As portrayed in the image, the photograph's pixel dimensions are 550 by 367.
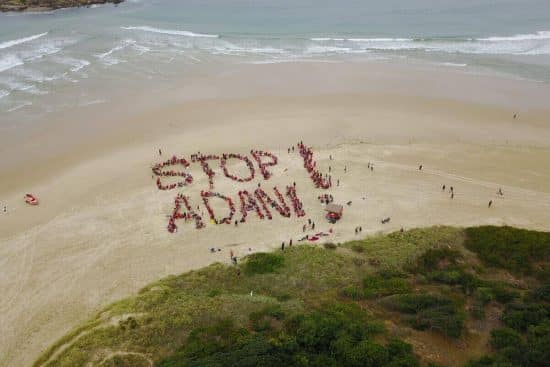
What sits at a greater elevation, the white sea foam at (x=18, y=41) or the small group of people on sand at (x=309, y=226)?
the white sea foam at (x=18, y=41)

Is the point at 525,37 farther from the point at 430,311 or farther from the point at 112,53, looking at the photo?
the point at 430,311

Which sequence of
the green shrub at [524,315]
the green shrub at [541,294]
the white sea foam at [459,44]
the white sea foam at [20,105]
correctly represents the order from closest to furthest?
the green shrub at [524,315]
the green shrub at [541,294]
the white sea foam at [20,105]
the white sea foam at [459,44]

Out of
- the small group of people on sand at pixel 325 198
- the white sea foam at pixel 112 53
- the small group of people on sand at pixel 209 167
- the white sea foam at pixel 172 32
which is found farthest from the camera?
the white sea foam at pixel 172 32

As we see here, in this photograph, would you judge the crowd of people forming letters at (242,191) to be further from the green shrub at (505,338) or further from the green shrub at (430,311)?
the green shrub at (505,338)

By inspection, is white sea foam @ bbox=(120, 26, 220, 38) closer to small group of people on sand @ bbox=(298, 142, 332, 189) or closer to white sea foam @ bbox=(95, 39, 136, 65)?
white sea foam @ bbox=(95, 39, 136, 65)

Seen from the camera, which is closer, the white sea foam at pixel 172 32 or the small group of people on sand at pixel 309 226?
the small group of people on sand at pixel 309 226

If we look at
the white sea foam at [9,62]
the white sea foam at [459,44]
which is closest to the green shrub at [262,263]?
the white sea foam at [9,62]
